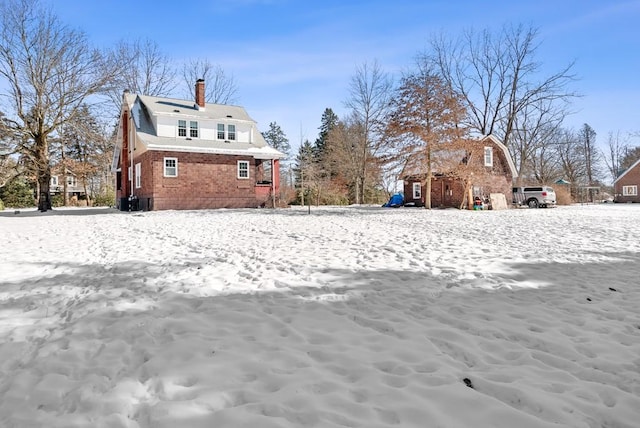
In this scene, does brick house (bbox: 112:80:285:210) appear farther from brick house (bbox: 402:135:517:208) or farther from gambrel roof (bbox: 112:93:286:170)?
brick house (bbox: 402:135:517:208)

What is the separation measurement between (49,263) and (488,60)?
115 ft

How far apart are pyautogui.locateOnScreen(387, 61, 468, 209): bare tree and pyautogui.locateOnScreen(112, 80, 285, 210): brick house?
780 cm

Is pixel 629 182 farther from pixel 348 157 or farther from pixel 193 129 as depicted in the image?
pixel 193 129

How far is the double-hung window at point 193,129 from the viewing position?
23203mm

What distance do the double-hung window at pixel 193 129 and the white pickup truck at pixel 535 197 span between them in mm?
22908

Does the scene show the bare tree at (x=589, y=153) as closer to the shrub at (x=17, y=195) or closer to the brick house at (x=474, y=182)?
the brick house at (x=474, y=182)

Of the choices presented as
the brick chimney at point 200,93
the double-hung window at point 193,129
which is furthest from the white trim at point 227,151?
the brick chimney at point 200,93

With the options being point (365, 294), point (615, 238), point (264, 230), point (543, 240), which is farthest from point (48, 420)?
point (615, 238)

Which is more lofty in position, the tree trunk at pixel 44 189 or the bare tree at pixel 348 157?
the bare tree at pixel 348 157

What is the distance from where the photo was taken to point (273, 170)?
24.7 meters

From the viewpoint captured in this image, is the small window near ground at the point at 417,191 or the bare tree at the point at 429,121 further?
the small window near ground at the point at 417,191

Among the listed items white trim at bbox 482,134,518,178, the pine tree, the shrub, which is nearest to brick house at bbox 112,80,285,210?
white trim at bbox 482,134,518,178

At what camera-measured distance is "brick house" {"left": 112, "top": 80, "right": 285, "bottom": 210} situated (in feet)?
70.8

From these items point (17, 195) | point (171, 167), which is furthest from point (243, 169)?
point (17, 195)
